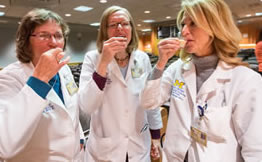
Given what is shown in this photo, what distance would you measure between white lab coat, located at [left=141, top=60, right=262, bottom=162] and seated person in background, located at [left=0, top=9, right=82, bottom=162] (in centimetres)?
54

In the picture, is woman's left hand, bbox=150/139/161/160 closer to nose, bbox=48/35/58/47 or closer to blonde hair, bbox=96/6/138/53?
blonde hair, bbox=96/6/138/53

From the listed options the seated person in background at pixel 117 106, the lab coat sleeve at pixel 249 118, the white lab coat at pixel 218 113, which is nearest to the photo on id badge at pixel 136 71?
the seated person in background at pixel 117 106

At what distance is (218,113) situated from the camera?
927 millimetres

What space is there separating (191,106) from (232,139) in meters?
0.27

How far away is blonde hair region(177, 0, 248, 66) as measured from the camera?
38.7 inches

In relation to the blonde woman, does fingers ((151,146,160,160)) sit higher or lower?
lower

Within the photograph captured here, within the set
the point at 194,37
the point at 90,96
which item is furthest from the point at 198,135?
the point at 90,96

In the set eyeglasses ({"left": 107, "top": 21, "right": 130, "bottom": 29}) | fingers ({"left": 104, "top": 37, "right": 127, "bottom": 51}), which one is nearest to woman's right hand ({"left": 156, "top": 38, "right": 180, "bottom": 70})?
fingers ({"left": 104, "top": 37, "right": 127, "bottom": 51})

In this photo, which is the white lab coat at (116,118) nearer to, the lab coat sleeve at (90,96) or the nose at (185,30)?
the lab coat sleeve at (90,96)

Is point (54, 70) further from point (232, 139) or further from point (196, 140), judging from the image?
point (232, 139)

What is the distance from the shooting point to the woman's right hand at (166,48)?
3.45 feet

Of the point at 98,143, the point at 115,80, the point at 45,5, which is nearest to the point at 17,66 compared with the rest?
the point at 115,80

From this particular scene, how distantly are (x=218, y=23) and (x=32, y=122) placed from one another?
1.07 metres

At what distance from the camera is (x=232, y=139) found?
3.04ft
